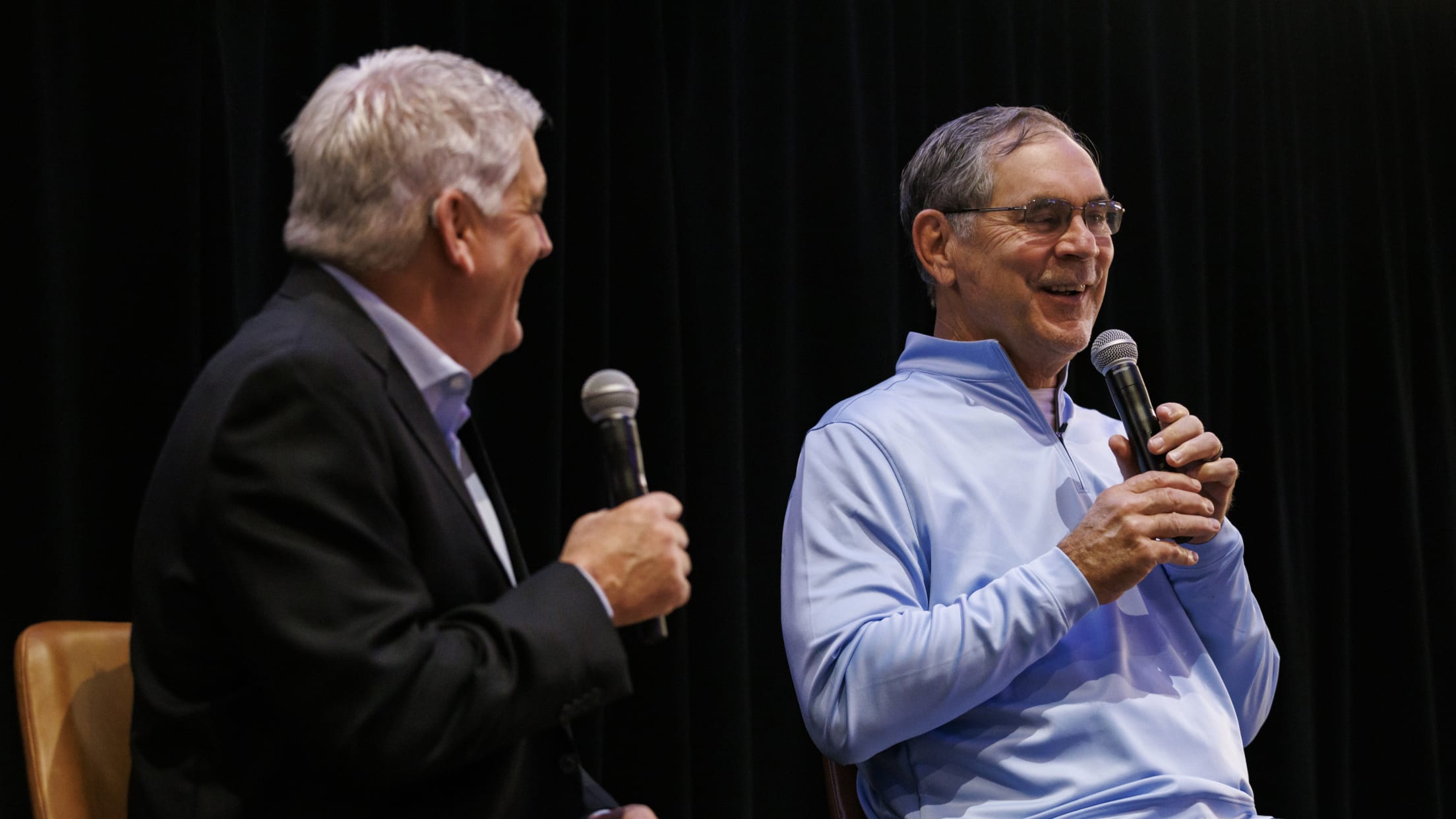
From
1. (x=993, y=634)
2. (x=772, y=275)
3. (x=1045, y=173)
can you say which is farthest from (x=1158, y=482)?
(x=772, y=275)

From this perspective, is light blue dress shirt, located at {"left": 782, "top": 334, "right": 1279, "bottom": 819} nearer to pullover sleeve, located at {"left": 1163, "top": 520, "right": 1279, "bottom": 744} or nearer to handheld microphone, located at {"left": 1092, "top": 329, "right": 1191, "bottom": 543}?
pullover sleeve, located at {"left": 1163, "top": 520, "right": 1279, "bottom": 744}

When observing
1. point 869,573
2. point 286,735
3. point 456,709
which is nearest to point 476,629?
point 456,709

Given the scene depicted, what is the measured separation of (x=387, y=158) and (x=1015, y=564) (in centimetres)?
103

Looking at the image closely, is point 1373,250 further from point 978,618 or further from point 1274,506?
point 978,618

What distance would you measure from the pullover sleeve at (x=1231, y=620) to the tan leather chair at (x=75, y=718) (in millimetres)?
1431

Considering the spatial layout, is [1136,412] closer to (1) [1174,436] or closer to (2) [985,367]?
(1) [1174,436]

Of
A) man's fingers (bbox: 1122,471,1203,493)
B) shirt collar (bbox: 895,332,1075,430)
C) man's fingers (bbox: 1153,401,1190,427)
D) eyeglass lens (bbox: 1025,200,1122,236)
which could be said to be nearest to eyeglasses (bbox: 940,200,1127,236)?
eyeglass lens (bbox: 1025,200,1122,236)

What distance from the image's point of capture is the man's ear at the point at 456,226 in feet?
3.80

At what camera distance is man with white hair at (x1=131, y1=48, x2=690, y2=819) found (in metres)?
0.97

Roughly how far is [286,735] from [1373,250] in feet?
11.5

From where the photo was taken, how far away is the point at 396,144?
1146 millimetres

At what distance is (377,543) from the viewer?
1012mm

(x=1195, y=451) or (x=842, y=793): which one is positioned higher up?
(x=1195, y=451)

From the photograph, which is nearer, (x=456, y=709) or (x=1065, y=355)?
(x=456, y=709)
